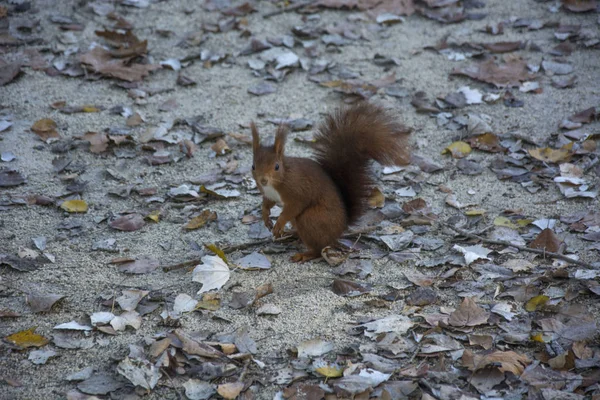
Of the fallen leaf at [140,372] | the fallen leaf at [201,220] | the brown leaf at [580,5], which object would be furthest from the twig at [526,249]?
the brown leaf at [580,5]

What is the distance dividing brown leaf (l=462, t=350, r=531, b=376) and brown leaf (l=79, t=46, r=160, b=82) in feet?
11.0

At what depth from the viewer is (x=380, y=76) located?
→ 205 inches

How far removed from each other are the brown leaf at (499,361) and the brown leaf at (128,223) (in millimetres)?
1833

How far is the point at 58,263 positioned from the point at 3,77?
7.35 feet

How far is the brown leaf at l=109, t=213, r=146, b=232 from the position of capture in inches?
144

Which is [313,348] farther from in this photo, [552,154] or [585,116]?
[585,116]

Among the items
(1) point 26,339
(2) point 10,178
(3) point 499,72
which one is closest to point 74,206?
(2) point 10,178

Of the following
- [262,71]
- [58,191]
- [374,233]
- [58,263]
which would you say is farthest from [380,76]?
[58,263]

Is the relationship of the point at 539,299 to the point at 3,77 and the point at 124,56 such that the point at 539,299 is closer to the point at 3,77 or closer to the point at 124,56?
the point at 124,56

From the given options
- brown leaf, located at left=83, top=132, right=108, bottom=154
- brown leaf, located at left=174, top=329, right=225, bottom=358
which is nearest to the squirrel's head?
brown leaf, located at left=174, top=329, right=225, bottom=358

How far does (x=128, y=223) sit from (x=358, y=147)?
4.17ft

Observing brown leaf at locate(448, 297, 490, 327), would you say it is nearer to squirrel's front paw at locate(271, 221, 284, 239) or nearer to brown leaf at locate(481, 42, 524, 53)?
squirrel's front paw at locate(271, 221, 284, 239)

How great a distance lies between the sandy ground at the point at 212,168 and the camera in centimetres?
293

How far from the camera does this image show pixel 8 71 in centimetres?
502
